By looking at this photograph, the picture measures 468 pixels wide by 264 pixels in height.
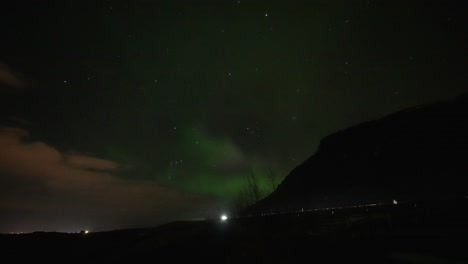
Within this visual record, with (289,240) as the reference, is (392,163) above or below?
above

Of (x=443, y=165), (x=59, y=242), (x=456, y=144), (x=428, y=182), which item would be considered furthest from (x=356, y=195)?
(x=59, y=242)

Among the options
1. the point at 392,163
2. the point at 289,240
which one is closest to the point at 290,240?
the point at 289,240

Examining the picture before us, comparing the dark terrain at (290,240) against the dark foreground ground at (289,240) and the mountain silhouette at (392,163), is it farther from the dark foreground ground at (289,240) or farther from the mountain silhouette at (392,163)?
the mountain silhouette at (392,163)

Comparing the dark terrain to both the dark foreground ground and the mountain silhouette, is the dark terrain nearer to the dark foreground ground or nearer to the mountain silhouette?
the dark foreground ground

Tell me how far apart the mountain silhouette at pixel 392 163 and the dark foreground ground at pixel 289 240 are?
64251 millimetres

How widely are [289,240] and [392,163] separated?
313 ft

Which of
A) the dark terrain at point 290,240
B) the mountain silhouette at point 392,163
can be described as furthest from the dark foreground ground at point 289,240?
the mountain silhouette at point 392,163

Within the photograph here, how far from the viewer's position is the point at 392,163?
9775 centimetres

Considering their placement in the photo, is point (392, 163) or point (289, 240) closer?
point (289, 240)

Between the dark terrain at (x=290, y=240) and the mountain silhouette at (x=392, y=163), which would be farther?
the mountain silhouette at (x=392, y=163)

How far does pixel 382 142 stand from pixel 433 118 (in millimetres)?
18163

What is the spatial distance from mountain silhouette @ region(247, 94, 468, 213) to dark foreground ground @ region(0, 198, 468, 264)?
64.3 metres

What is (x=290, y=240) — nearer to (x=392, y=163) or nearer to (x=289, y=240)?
(x=289, y=240)

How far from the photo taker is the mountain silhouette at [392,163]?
270 feet
